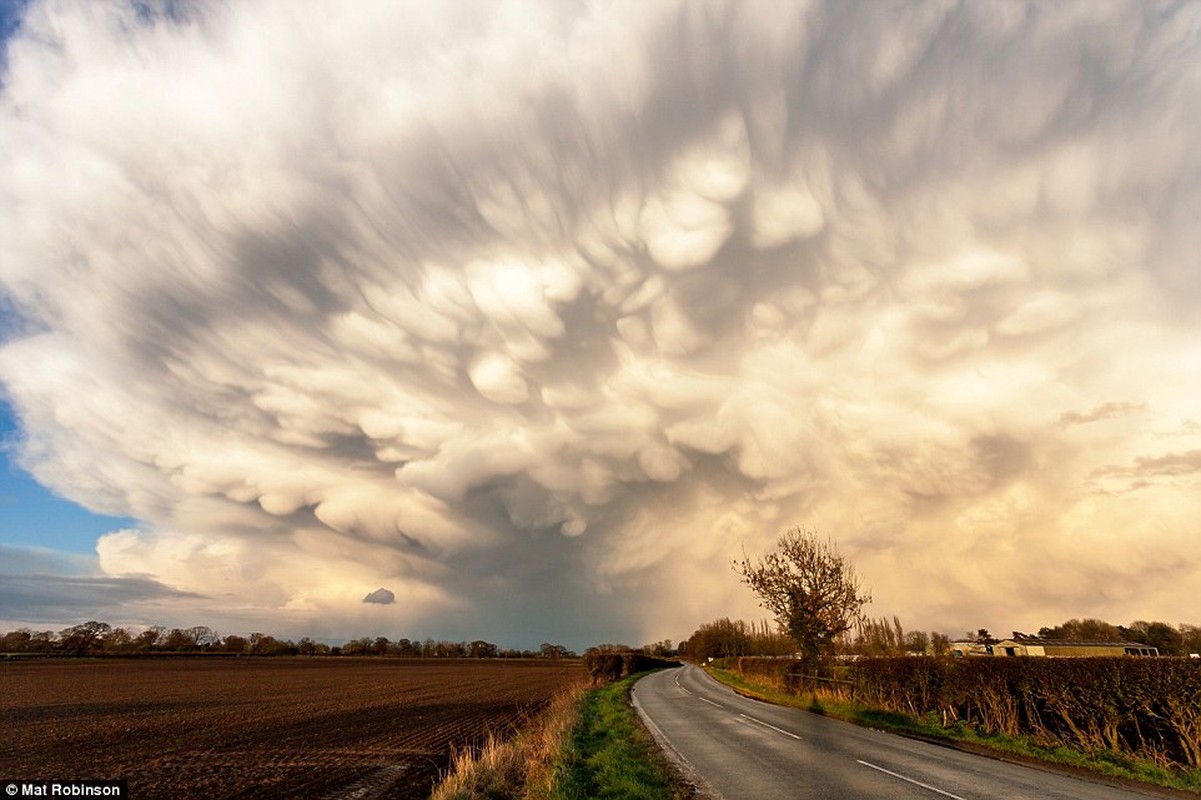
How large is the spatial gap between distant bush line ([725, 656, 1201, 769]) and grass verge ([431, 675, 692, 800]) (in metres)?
13.6

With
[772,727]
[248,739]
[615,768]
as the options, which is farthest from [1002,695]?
[248,739]

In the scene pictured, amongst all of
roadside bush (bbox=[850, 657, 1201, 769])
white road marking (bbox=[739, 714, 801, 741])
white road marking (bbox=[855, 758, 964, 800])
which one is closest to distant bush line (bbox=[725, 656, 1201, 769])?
roadside bush (bbox=[850, 657, 1201, 769])

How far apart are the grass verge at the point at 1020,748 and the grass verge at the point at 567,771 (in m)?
11.4

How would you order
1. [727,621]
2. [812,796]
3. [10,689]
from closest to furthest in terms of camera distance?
[812,796] < [10,689] < [727,621]

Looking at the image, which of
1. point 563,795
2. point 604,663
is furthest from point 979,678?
point 604,663

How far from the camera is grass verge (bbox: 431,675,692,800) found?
13.7 m

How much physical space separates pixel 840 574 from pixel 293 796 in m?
34.7

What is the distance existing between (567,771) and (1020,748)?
15.5 m

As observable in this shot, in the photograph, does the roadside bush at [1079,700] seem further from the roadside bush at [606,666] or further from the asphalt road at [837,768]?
the roadside bush at [606,666]

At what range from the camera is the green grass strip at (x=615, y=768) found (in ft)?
44.1

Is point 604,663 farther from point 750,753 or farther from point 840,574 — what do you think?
point 750,753

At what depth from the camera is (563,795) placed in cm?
1301

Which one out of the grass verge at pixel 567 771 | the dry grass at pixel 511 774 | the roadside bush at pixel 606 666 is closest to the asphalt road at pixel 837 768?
the grass verge at pixel 567 771

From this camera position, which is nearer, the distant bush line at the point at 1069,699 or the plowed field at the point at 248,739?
the distant bush line at the point at 1069,699
